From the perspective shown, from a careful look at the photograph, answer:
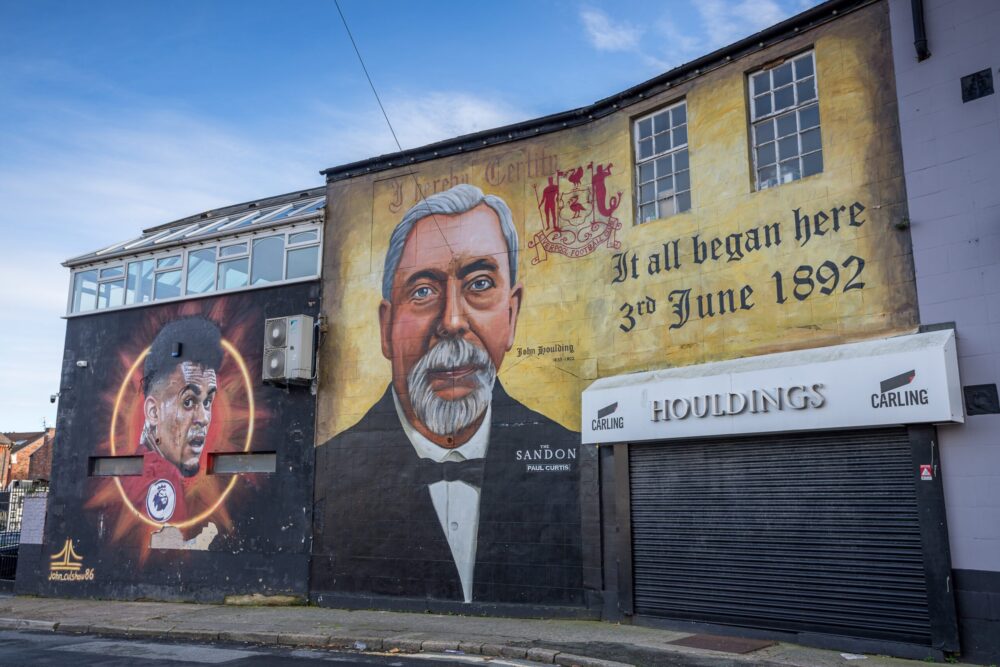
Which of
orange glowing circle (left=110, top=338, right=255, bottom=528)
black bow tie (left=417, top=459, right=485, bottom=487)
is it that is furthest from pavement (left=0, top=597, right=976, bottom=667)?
black bow tie (left=417, top=459, right=485, bottom=487)

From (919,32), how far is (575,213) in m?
5.64

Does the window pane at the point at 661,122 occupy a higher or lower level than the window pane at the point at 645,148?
higher

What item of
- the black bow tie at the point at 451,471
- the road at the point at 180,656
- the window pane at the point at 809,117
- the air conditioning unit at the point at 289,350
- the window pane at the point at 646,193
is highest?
the window pane at the point at 809,117

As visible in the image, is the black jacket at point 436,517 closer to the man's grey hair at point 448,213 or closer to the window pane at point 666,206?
the man's grey hair at point 448,213

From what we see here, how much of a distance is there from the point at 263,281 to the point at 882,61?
1237cm

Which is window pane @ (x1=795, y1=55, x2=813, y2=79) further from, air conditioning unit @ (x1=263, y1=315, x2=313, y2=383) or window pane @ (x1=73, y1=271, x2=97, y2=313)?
window pane @ (x1=73, y1=271, x2=97, y2=313)

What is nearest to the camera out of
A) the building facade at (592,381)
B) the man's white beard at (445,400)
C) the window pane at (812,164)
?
the building facade at (592,381)

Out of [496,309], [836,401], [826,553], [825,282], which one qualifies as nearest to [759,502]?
[826,553]

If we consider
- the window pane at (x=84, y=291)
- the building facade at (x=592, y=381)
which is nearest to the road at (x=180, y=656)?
the building facade at (x=592, y=381)

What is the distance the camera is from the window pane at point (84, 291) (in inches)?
772

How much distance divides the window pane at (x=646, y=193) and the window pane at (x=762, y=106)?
6.41 ft

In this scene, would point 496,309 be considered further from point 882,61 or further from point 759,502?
point 882,61

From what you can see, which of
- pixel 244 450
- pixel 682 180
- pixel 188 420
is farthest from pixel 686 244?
pixel 188 420

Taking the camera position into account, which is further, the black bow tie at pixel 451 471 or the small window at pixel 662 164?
the black bow tie at pixel 451 471
